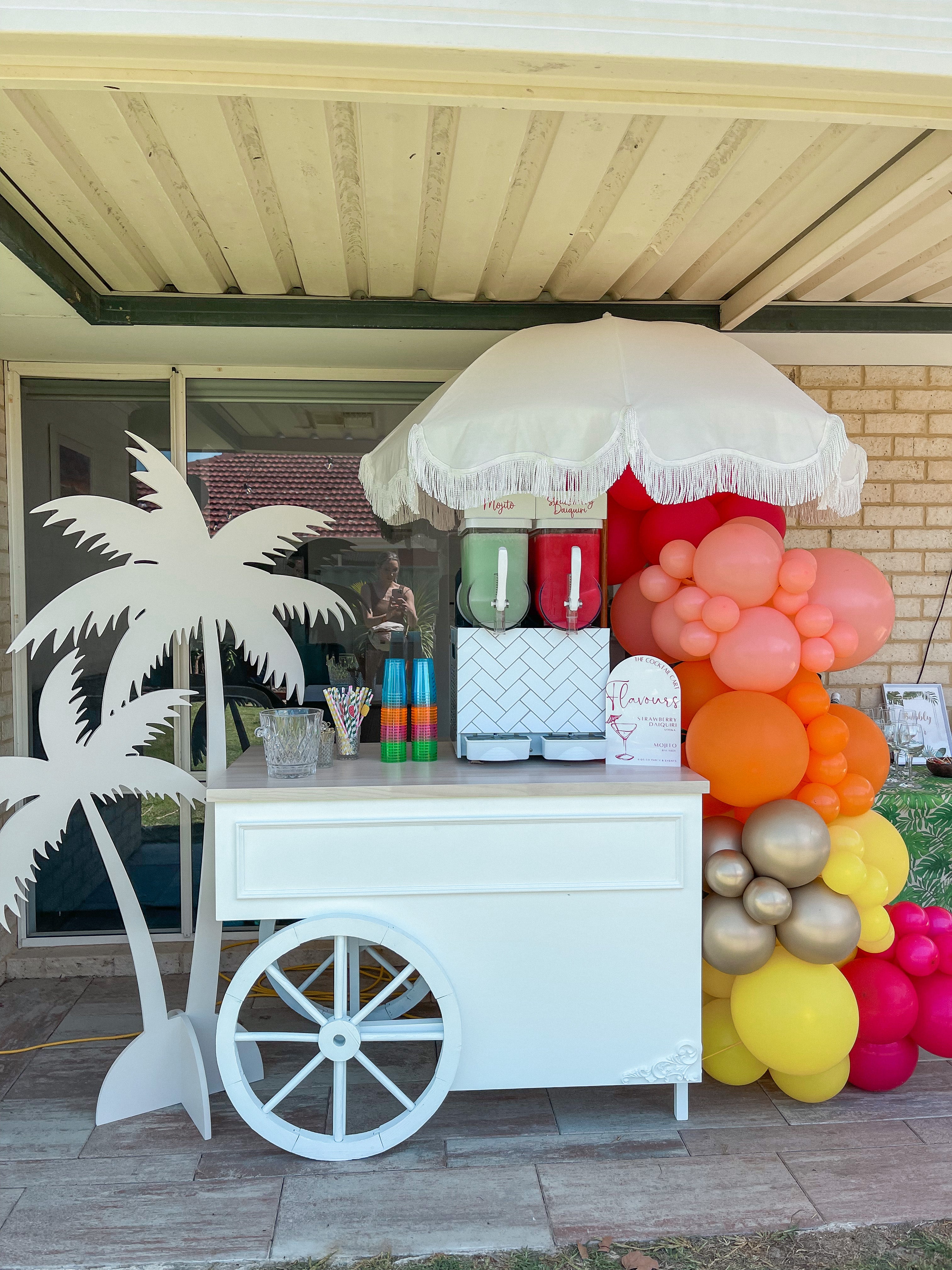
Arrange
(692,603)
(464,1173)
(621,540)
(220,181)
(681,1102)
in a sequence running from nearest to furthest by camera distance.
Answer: (464,1173)
(220,181)
(681,1102)
(692,603)
(621,540)

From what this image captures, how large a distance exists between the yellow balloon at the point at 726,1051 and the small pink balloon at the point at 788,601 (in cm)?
118

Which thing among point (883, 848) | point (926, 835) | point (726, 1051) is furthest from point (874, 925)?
point (926, 835)

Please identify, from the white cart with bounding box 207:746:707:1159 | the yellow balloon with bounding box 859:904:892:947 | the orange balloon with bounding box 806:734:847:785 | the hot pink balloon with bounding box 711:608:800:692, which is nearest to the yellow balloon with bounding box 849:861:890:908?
the yellow balloon with bounding box 859:904:892:947

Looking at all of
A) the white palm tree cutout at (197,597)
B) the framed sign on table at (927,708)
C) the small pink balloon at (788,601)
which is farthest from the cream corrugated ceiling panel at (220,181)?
the framed sign on table at (927,708)

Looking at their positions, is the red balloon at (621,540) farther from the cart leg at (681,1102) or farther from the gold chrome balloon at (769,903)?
the cart leg at (681,1102)

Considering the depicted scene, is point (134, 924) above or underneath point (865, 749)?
underneath

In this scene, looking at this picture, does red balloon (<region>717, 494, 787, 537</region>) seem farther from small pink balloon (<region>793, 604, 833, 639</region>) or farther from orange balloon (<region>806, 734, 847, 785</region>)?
orange balloon (<region>806, 734, 847, 785</region>)

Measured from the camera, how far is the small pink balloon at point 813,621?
2.63 m

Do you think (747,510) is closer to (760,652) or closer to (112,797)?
(760,652)

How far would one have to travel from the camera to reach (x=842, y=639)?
Answer: 8.84 feet

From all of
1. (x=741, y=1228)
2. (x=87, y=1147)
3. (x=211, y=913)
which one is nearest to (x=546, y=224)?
(x=211, y=913)

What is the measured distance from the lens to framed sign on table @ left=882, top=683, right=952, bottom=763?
12.5 ft

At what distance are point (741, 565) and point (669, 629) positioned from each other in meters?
0.33

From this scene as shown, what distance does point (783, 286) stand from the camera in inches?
117
